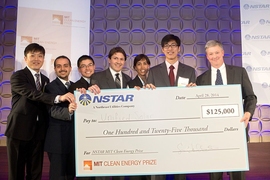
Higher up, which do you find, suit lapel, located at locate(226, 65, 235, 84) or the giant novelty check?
suit lapel, located at locate(226, 65, 235, 84)

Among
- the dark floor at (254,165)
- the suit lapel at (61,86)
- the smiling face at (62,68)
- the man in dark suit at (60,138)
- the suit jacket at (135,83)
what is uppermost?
the smiling face at (62,68)

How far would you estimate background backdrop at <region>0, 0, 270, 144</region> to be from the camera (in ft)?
13.8

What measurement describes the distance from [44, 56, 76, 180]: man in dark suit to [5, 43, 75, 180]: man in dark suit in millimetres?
131

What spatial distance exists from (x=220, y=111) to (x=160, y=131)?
0.58 m

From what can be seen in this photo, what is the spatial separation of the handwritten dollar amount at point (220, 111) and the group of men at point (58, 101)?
0.20m

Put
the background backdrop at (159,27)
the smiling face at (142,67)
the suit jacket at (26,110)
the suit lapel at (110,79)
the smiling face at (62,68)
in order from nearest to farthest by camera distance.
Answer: the suit jacket at (26,110)
the suit lapel at (110,79)
the smiling face at (62,68)
the smiling face at (142,67)
the background backdrop at (159,27)

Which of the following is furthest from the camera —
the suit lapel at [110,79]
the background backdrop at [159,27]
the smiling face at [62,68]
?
the background backdrop at [159,27]

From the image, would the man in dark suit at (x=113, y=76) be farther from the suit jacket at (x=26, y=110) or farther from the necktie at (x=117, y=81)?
the suit jacket at (x=26, y=110)

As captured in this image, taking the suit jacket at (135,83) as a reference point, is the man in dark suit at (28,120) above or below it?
below

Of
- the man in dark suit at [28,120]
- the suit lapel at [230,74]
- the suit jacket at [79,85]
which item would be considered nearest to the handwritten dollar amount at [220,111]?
the suit lapel at [230,74]

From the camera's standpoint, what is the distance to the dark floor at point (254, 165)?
3.28 metres

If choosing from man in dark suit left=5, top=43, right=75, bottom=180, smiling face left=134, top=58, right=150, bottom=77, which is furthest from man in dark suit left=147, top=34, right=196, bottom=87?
man in dark suit left=5, top=43, right=75, bottom=180

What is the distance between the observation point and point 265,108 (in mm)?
4066

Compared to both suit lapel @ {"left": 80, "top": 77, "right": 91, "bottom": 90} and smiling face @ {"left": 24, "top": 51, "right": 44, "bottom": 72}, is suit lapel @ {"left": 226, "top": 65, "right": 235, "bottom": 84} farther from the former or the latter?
smiling face @ {"left": 24, "top": 51, "right": 44, "bottom": 72}
